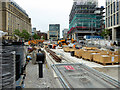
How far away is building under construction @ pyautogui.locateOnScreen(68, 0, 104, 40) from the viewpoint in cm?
6831

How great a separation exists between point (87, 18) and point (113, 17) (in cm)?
2554

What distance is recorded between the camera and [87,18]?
228ft

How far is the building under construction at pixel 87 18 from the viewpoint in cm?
6831

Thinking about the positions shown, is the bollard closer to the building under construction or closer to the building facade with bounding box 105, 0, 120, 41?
the building facade with bounding box 105, 0, 120, 41

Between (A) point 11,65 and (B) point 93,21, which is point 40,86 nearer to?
(A) point 11,65

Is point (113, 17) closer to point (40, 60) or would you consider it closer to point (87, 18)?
point (87, 18)

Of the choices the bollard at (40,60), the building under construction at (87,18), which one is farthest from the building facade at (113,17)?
the bollard at (40,60)

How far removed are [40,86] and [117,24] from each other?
45.4 m

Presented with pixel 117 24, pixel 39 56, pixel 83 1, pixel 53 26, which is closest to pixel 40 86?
pixel 39 56

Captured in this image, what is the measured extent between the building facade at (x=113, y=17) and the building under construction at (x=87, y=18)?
1810 cm

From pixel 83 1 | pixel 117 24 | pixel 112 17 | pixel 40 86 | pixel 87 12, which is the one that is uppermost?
pixel 83 1

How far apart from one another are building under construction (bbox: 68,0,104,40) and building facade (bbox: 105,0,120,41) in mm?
18103

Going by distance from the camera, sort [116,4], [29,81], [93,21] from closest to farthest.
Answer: [29,81]
[116,4]
[93,21]

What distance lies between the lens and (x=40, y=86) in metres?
5.21
